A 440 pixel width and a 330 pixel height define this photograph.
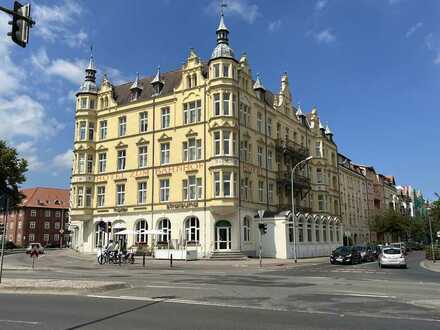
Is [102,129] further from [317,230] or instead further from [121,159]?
[317,230]

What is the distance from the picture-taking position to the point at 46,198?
343 ft

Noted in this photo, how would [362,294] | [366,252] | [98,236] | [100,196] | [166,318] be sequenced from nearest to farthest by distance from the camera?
[166,318]
[362,294]
[366,252]
[98,236]
[100,196]

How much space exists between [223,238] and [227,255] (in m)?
1.98

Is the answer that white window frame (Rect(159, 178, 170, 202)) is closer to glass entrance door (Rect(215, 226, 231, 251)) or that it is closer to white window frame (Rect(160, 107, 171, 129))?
white window frame (Rect(160, 107, 171, 129))

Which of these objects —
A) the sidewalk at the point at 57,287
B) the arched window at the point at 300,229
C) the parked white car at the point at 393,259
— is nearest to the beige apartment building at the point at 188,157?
the arched window at the point at 300,229

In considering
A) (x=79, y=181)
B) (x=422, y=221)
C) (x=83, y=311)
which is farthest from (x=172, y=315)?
(x=422, y=221)

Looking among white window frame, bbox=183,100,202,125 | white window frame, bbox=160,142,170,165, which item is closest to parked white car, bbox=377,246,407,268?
white window frame, bbox=183,100,202,125

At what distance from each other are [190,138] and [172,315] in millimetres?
34629

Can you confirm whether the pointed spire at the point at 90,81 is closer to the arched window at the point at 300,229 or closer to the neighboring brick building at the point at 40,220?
the arched window at the point at 300,229

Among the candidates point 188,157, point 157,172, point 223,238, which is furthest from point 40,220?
point 223,238

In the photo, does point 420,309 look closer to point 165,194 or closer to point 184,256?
point 184,256

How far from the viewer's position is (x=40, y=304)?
1223 cm

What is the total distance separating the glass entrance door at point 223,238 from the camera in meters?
41.4

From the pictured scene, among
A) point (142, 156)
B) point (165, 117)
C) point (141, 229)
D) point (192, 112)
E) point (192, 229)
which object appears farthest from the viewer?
point (142, 156)
